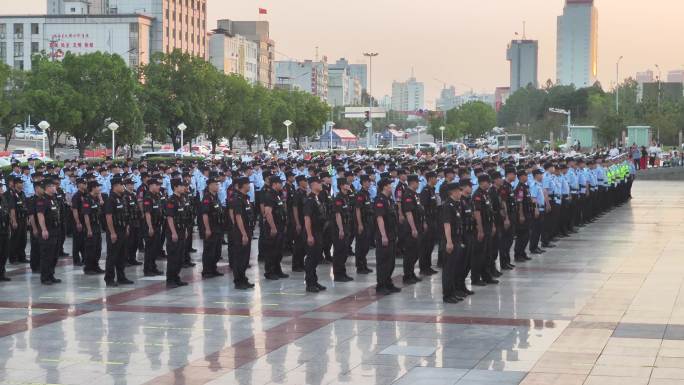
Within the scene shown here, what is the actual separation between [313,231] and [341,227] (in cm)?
58

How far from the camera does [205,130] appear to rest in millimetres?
64812

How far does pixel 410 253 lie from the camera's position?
654 inches

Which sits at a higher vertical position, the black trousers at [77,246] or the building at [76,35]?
the building at [76,35]

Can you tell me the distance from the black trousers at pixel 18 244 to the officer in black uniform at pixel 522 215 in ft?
30.3

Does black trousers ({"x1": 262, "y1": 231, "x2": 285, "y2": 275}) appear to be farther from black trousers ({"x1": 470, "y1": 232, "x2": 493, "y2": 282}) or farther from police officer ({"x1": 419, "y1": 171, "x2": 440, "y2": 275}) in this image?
black trousers ({"x1": 470, "y1": 232, "x2": 493, "y2": 282})

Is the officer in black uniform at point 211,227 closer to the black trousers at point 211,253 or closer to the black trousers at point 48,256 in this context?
the black trousers at point 211,253

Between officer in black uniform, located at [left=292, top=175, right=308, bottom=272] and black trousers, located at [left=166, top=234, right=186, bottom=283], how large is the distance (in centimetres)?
201

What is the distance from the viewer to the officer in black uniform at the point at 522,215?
62.5 ft

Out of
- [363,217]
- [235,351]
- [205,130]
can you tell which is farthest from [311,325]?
[205,130]

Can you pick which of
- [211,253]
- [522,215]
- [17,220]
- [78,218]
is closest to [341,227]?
[211,253]

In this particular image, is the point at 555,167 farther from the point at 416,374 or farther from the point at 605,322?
the point at 416,374

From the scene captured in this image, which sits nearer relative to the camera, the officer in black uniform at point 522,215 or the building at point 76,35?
the officer in black uniform at point 522,215

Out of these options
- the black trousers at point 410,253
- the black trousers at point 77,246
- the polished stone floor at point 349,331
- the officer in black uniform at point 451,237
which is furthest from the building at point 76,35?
the officer in black uniform at point 451,237

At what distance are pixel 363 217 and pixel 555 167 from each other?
7.07 m
